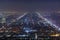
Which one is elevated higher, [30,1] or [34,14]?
[30,1]

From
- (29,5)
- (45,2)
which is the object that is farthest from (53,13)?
(29,5)

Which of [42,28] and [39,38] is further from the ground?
[42,28]

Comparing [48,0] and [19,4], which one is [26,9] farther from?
[48,0]

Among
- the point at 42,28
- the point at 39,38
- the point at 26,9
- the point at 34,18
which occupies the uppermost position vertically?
the point at 26,9

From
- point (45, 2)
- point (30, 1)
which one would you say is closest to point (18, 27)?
point (30, 1)

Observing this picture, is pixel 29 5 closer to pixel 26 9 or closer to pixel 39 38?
pixel 26 9

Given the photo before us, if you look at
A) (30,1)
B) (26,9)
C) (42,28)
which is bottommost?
(42,28)

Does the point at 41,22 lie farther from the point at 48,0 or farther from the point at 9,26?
the point at 9,26
